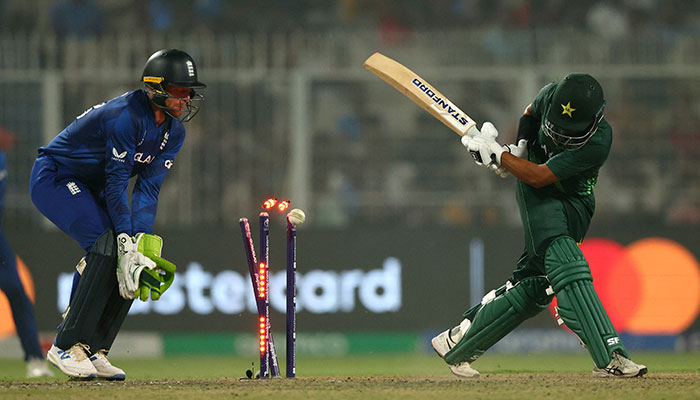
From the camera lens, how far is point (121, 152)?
19.4ft

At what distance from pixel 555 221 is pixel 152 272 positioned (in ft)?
7.49

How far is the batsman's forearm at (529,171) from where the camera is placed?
5.88 m

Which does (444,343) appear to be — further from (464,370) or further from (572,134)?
(572,134)

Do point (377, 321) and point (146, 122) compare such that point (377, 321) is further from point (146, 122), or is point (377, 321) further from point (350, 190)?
point (146, 122)

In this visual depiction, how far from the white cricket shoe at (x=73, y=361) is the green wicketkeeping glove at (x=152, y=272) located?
1.50 ft


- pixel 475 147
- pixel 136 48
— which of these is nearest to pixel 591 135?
pixel 475 147

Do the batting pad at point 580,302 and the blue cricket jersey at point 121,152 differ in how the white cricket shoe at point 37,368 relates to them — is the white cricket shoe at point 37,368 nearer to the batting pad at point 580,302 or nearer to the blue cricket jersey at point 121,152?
the blue cricket jersey at point 121,152

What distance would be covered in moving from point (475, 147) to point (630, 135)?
5.03 m

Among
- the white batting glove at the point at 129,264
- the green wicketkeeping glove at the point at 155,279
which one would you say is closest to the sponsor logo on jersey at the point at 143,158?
the white batting glove at the point at 129,264

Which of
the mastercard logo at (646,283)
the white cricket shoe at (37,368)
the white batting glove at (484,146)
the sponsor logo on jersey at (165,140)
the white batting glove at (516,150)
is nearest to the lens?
the white batting glove at (484,146)

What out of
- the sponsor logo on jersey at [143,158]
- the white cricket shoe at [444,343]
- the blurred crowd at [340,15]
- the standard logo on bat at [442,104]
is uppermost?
the blurred crowd at [340,15]

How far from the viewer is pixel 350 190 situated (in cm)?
1050

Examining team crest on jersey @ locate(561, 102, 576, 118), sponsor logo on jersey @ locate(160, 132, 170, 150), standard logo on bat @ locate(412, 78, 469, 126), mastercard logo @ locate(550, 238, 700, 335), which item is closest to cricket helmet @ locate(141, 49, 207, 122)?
sponsor logo on jersey @ locate(160, 132, 170, 150)

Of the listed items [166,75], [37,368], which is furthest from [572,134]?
[37,368]
